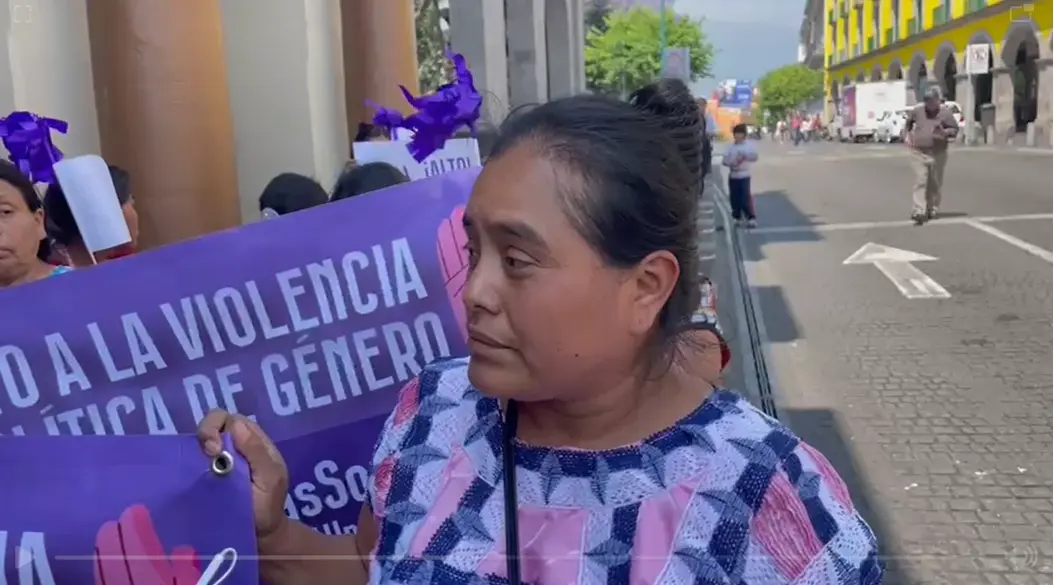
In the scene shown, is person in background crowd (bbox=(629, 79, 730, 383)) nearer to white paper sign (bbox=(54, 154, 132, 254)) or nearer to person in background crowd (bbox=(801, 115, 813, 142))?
white paper sign (bbox=(54, 154, 132, 254))

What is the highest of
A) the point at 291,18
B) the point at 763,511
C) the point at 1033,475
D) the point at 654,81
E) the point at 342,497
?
the point at 291,18

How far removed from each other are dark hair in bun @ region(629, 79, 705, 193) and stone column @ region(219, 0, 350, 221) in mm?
4425

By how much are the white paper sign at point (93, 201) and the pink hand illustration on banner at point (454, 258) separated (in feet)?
2.99

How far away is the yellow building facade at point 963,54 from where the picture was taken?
93.8 ft

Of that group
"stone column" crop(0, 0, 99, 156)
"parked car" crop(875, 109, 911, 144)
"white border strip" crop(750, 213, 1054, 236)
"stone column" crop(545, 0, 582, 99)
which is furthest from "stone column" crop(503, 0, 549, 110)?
"parked car" crop(875, 109, 911, 144)

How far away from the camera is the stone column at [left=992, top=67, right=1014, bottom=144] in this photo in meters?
31.5

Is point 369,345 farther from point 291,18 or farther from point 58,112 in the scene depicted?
point 291,18

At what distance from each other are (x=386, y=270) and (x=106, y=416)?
21.4 inches

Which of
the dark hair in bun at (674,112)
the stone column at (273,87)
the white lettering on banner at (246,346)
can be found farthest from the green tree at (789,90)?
the dark hair in bun at (674,112)

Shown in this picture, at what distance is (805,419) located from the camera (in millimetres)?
5270

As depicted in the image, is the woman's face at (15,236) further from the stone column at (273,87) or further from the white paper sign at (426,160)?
the stone column at (273,87)

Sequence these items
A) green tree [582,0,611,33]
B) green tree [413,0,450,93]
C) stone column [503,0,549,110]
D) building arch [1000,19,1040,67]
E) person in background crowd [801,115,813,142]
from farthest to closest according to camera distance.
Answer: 1. person in background crowd [801,115,813,142]
2. green tree [582,0,611,33]
3. building arch [1000,19,1040,67]
4. stone column [503,0,549,110]
5. green tree [413,0,450,93]

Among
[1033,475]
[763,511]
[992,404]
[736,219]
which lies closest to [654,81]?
[763,511]

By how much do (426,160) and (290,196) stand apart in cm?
49
